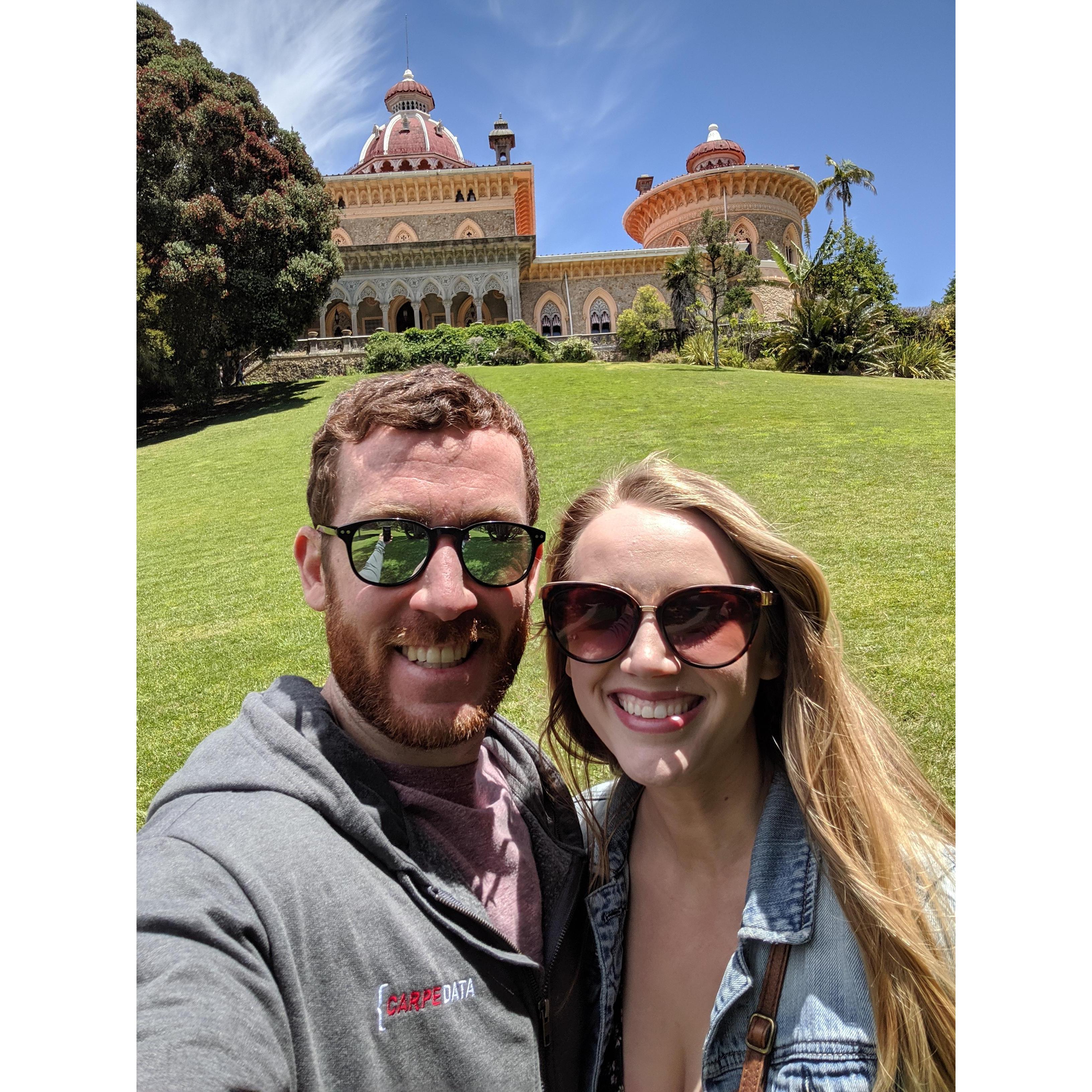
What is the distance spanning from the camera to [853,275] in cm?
2852

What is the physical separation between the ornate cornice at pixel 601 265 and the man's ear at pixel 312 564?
135 ft

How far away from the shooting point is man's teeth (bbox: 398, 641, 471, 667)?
1826 mm

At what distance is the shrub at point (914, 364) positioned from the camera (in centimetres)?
2423

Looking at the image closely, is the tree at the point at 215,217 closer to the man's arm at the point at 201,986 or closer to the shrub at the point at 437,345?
the shrub at the point at 437,345

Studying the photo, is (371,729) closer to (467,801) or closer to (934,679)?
(467,801)

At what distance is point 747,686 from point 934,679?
3.65m

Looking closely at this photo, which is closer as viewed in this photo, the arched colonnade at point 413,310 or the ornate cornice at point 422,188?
the arched colonnade at point 413,310

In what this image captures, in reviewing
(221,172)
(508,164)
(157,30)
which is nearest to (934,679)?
(221,172)

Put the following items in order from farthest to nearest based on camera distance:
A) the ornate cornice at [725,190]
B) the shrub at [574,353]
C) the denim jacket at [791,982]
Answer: the ornate cornice at [725,190]
the shrub at [574,353]
the denim jacket at [791,982]

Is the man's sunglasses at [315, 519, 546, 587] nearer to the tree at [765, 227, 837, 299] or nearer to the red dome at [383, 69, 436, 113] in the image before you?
the tree at [765, 227, 837, 299]

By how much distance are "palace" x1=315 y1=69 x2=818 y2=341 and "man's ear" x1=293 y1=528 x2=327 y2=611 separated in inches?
1298

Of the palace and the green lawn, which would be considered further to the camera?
the palace

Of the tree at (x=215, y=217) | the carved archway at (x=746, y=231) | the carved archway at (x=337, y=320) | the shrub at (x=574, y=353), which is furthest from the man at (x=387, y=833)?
the carved archway at (x=746, y=231)

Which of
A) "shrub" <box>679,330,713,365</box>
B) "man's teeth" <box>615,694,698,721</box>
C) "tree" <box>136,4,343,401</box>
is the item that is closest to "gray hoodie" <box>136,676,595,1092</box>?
"man's teeth" <box>615,694,698,721</box>
